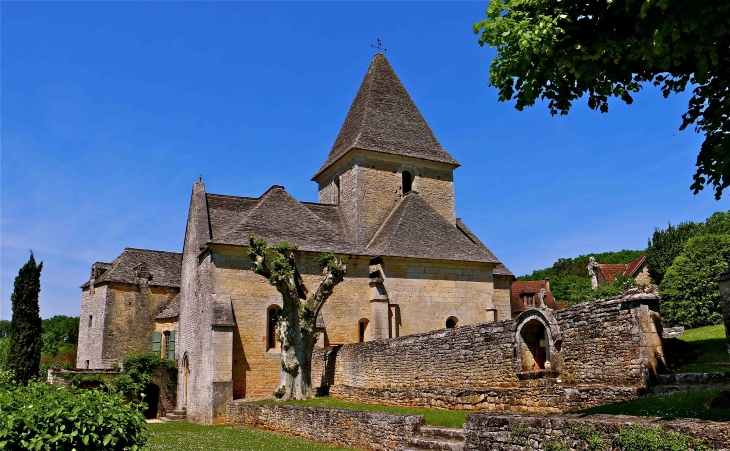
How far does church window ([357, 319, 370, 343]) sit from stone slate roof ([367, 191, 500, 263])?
9.55ft

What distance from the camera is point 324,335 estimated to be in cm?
2312

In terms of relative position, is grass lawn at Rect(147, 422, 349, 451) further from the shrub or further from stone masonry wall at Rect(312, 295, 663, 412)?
the shrub

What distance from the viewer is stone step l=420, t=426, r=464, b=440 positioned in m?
10.2

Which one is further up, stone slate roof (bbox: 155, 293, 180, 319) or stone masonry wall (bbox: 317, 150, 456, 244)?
stone masonry wall (bbox: 317, 150, 456, 244)

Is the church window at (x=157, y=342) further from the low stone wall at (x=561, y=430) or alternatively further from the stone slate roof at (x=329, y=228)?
the low stone wall at (x=561, y=430)

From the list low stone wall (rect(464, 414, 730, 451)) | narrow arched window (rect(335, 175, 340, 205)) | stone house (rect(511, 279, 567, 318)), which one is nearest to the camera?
low stone wall (rect(464, 414, 730, 451))

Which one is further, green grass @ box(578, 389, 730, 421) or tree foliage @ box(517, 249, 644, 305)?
tree foliage @ box(517, 249, 644, 305)

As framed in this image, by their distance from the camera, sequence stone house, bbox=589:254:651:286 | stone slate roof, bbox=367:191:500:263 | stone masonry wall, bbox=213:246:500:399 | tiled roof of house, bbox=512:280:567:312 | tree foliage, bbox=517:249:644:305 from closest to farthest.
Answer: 1. stone masonry wall, bbox=213:246:500:399
2. stone slate roof, bbox=367:191:500:263
3. stone house, bbox=589:254:651:286
4. tiled roof of house, bbox=512:280:567:312
5. tree foliage, bbox=517:249:644:305

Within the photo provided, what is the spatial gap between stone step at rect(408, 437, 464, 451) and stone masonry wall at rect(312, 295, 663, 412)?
8.18ft

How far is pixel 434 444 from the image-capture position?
1012 cm

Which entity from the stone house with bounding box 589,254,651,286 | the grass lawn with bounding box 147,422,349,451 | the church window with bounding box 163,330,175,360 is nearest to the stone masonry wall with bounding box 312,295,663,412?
the grass lawn with bounding box 147,422,349,451

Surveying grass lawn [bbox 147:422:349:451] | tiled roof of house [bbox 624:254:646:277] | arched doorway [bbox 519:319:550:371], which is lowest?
grass lawn [bbox 147:422:349:451]

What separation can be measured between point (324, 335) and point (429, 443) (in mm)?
13174

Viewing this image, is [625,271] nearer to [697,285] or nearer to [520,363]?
[697,285]
